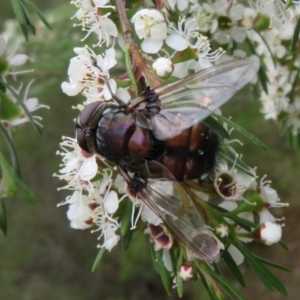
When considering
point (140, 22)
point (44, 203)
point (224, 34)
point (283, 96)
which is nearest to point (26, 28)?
point (140, 22)

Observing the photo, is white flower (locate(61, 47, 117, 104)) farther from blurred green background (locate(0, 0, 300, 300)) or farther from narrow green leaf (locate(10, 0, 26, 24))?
blurred green background (locate(0, 0, 300, 300))

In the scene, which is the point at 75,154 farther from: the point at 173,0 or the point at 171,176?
the point at 173,0

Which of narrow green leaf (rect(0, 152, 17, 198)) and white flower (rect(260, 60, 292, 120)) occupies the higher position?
narrow green leaf (rect(0, 152, 17, 198))

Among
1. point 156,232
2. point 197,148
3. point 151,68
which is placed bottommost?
point 156,232

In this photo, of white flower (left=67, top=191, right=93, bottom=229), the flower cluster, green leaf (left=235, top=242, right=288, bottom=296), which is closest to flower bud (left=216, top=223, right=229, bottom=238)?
the flower cluster

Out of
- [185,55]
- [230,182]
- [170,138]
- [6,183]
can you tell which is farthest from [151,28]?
[6,183]
